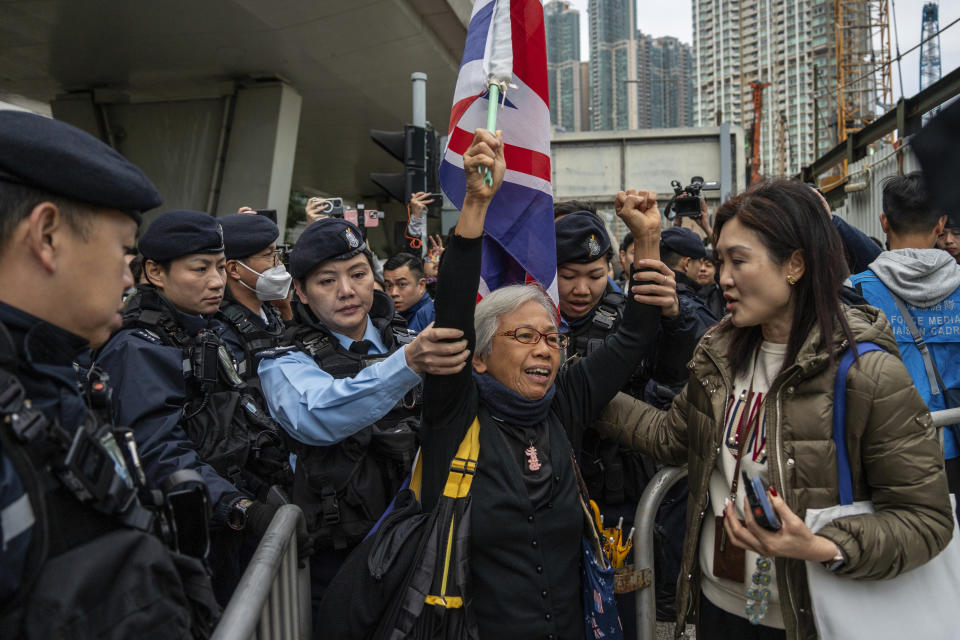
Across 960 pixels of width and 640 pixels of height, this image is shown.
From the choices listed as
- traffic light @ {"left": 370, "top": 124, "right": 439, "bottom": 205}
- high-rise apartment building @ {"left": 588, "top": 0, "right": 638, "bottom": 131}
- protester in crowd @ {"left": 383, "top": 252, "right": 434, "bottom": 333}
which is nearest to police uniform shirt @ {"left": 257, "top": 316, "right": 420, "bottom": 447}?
protester in crowd @ {"left": 383, "top": 252, "right": 434, "bottom": 333}

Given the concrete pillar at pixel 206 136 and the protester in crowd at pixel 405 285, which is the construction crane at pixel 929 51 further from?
the concrete pillar at pixel 206 136

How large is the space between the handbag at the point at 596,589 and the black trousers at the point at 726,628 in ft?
0.97

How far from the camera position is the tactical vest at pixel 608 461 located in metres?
2.92

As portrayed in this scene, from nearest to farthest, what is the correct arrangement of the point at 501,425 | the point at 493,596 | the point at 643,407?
the point at 493,596, the point at 501,425, the point at 643,407

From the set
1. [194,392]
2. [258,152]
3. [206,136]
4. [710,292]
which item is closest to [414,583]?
[194,392]

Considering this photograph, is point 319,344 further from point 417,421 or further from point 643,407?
point 643,407

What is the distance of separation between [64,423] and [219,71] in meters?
13.5

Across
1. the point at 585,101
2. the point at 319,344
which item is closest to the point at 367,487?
the point at 319,344

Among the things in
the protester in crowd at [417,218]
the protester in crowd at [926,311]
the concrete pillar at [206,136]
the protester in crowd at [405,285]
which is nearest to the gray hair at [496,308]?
the protester in crowd at [926,311]

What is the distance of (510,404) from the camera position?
7.60 feet

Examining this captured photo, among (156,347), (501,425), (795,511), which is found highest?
(156,347)

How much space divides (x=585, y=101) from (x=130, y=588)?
98702 mm

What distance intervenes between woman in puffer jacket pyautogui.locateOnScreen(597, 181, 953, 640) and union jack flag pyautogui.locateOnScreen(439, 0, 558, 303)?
74 cm

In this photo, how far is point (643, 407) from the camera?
108 inches
